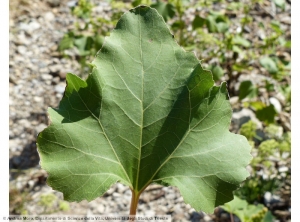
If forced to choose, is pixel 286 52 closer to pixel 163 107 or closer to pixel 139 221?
pixel 139 221

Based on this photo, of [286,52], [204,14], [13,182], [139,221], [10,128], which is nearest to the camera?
[139,221]

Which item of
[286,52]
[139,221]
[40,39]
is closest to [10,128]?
[40,39]

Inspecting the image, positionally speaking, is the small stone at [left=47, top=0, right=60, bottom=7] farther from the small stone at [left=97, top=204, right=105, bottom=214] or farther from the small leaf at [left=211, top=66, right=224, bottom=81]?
the small stone at [left=97, top=204, right=105, bottom=214]

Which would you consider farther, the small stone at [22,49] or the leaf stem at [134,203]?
the small stone at [22,49]

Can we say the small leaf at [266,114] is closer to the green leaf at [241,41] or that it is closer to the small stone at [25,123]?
the green leaf at [241,41]

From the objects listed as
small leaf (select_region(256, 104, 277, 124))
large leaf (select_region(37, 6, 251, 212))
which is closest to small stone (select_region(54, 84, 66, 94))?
small leaf (select_region(256, 104, 277, 124))

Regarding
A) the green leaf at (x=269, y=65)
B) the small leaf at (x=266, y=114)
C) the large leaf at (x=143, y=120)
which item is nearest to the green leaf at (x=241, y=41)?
the green leaf at (x=269, y=65)
